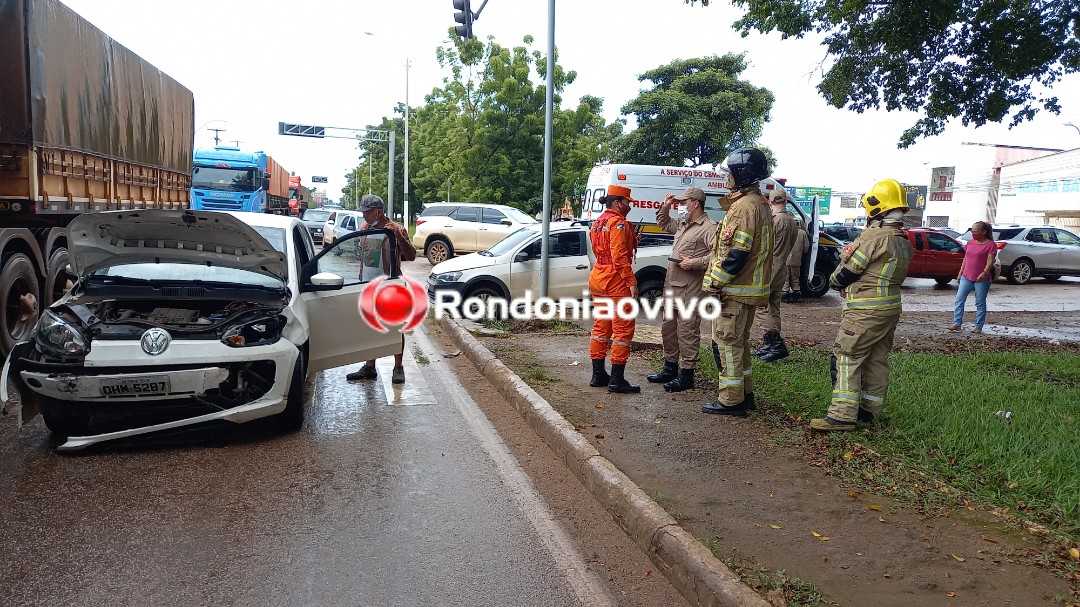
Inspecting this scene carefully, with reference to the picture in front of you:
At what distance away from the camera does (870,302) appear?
568cm

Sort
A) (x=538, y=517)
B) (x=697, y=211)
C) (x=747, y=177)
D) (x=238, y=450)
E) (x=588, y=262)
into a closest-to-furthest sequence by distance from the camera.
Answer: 1. (x=538, y=517)
2. (x=238, y=450)
3. (x=747, y=177)
4. (x=697, y=211)
5. (x=588, y=262)

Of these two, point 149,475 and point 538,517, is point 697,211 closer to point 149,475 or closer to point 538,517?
point 538,517

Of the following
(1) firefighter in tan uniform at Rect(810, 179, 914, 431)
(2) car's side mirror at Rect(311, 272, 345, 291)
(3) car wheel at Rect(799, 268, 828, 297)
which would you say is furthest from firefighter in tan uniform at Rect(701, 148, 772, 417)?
(3) car wheel at Rect(799, 268, 828, 297)

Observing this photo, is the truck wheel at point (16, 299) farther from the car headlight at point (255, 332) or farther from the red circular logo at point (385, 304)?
the car headlight at point (255, 332)

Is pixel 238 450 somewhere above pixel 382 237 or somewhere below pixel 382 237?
below

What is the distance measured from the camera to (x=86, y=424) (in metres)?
5.57

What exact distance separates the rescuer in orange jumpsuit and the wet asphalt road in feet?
5.04

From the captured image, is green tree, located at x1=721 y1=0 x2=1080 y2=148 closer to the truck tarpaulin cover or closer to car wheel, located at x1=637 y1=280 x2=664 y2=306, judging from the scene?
car wheel, located at x1=637 y1=280 x2=664 y2=306

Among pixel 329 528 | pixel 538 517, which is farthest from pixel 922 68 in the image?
pixel 329 528

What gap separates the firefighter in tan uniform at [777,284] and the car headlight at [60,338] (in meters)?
6.11

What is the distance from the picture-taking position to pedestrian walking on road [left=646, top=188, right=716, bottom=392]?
7387 millimetres

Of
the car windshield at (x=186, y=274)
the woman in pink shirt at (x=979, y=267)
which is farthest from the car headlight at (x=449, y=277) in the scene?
the woman in pink shirt at (x=979, y=267)

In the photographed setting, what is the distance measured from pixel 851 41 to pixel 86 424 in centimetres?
1076

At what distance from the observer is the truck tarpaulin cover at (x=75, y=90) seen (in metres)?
7.77
